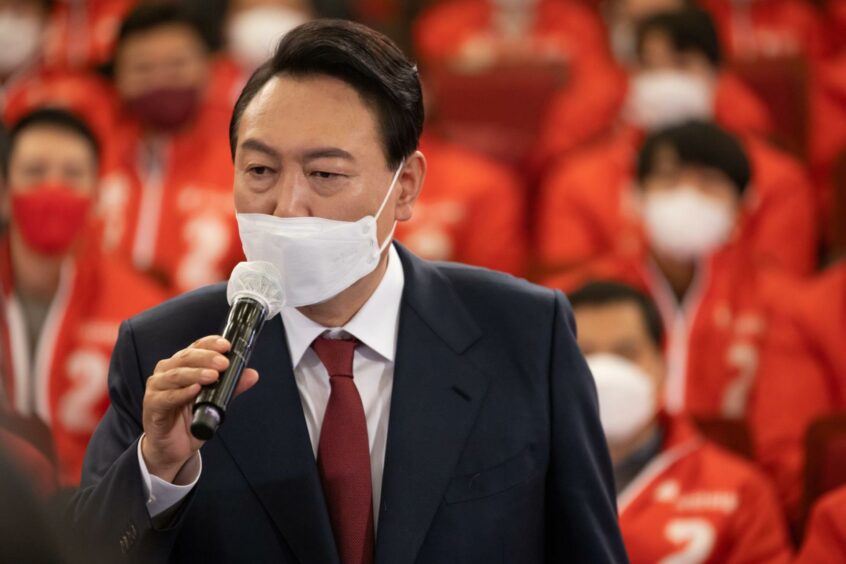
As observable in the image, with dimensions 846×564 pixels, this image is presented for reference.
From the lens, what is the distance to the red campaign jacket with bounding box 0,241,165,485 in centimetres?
277

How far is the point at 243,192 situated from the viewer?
127 centimetres

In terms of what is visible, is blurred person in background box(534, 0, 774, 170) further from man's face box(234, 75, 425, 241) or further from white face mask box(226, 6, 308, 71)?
man's face box(234, 75, 425, 241)

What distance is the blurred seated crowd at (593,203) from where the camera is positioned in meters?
2.44

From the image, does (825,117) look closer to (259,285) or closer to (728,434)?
(728,434)

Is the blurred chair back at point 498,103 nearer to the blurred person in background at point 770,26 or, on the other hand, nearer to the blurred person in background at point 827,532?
the blurred person in background at point 770,26

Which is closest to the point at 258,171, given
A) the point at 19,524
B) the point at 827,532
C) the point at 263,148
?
the point at 263,148

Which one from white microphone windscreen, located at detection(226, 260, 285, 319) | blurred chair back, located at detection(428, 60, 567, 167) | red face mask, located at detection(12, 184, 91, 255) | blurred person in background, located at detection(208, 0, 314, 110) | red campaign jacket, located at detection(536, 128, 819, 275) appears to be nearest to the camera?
white microphone windscreen, located at detection(226, 260, 285, 319)

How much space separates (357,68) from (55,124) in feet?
6.35

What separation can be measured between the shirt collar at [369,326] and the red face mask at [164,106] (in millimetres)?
2440

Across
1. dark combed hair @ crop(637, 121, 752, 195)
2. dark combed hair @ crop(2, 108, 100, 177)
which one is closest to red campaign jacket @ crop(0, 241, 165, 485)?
dark combed hair @ crop(2, 108, 100, 177)

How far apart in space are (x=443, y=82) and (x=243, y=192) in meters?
2.97

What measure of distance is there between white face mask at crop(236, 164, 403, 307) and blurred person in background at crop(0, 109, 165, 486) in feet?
5.23

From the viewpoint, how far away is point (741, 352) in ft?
10.2

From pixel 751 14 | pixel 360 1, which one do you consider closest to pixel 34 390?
pixel 360 1
